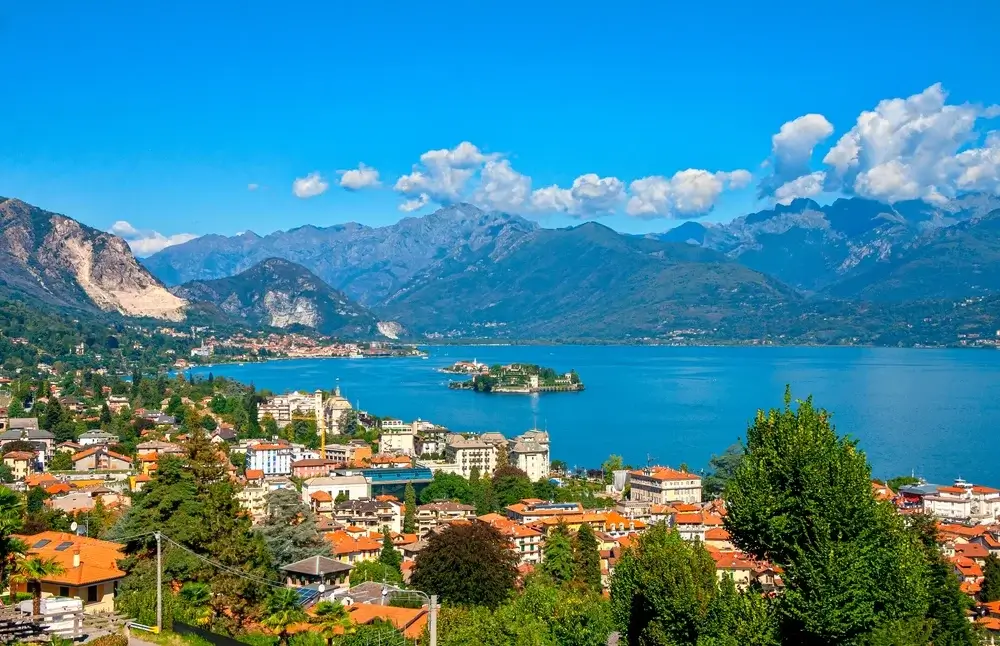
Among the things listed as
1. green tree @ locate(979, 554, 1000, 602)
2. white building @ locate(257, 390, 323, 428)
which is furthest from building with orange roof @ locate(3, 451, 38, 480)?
green tree @ locate(979, 554, 1000, 602)

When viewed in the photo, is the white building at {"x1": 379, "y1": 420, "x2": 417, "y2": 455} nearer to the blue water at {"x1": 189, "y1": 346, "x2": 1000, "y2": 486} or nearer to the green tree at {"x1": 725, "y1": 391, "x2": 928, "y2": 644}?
the blue water at {"x1": 189, "y1": 346, "x2": 1000, "y2": 486}

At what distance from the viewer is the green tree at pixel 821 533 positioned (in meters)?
7.93

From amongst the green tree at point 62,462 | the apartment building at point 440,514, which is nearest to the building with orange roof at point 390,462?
the apartment building at point 440,514

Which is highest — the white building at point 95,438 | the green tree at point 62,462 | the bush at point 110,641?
the bush at point 110,641

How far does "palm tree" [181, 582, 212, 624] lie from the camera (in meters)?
9.84

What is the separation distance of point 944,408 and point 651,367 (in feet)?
148

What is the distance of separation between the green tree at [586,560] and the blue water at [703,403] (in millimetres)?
21103

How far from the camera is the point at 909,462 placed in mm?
38000

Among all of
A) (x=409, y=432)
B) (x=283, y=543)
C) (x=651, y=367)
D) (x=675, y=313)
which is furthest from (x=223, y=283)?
(x=283, y=543)

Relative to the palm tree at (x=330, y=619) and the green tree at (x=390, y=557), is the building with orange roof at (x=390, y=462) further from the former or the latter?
the palm tree at (x=330, y=619)

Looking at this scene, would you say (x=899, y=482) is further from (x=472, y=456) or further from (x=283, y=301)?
(x=283, y=301)

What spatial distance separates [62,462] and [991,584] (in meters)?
26.7

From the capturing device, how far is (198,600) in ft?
32.8

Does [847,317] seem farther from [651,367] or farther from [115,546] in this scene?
[115,546]
